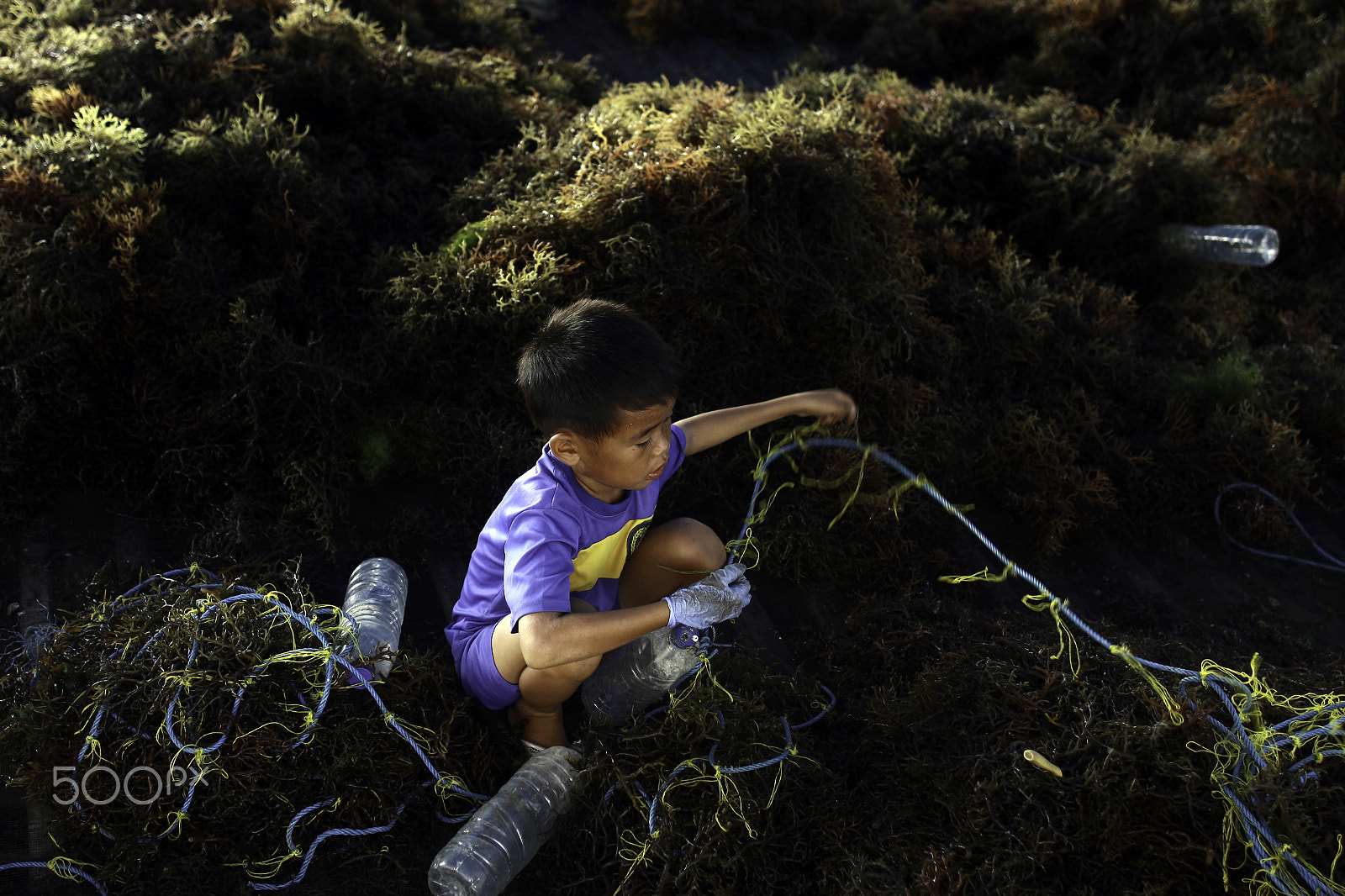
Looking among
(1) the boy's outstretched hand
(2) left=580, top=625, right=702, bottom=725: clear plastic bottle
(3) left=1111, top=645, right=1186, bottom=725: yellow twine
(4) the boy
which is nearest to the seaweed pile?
(3) left=1111, top=645, right=1186, bottom=725: yellow twine

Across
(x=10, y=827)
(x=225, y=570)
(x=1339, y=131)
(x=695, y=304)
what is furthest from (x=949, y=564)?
(x=1339, y=131)

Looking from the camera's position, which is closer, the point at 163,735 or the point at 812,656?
the point at 163,735

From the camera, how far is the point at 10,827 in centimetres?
227

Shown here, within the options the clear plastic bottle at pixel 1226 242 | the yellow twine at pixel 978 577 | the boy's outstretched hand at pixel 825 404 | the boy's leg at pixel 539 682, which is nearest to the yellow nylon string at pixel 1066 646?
the yellow twine at pixel 978 577

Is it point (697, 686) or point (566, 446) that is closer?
point (566, 446)

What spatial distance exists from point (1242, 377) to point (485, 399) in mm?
3382

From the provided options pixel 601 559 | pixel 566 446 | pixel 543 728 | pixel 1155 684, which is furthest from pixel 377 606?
pixel 1155 684

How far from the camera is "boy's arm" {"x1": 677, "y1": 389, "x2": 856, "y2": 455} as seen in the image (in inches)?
108

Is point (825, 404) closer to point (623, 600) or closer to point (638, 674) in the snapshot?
point (623, 600)

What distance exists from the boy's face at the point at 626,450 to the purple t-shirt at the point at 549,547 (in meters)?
0.08

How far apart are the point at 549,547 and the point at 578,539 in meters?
0.12

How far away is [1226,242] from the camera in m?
4.52

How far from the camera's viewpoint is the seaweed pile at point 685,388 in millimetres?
2225

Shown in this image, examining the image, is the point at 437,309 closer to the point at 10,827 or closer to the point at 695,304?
the point at 695,304
